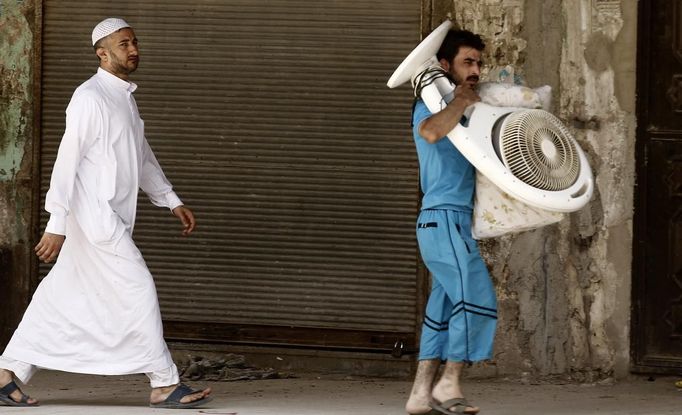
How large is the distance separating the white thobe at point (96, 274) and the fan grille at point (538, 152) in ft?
5.87

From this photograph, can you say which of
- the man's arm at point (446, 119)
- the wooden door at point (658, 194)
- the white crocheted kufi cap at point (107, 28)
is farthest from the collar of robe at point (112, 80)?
the wooden door at point (658, 194)

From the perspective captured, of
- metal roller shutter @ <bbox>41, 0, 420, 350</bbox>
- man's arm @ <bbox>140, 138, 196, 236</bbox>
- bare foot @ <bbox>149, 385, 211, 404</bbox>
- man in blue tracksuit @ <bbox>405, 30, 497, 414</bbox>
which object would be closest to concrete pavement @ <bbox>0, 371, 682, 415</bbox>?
bare foot @ <bbox>149, 385, 211, 404</bbox>

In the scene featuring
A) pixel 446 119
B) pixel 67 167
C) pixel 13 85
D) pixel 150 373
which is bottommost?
pixel 150 373

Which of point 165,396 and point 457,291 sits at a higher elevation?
point 457,291

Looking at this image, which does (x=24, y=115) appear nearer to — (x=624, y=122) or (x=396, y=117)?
(x=396, y=117)

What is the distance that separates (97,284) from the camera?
6773 mm

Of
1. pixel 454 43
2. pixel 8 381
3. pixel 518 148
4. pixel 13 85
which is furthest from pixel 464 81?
pixel 13 85

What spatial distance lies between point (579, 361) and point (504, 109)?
2.21 meters

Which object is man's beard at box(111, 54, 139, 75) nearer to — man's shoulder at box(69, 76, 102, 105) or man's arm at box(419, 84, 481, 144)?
man's shoulder at box(69, 76, 102, 105)

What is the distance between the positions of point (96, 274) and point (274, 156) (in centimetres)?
174

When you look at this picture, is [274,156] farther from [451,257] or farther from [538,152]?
[538,152]

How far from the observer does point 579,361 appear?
795 centimetres

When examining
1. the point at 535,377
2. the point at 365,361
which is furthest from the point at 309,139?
the point at 535,377

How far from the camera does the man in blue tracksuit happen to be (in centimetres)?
623
